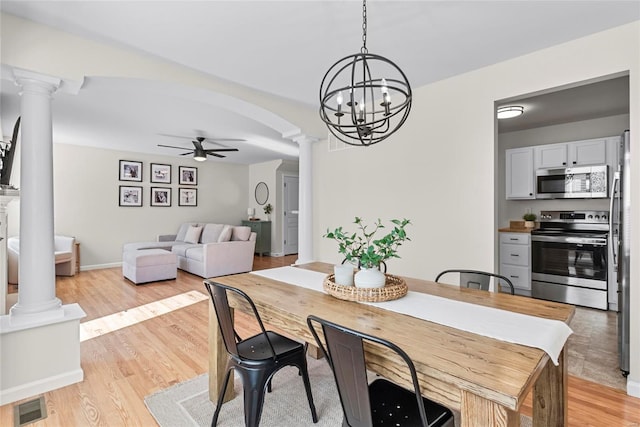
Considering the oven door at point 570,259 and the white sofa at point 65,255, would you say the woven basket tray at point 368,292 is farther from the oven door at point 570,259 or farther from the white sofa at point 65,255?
the white sofa at point 65,255

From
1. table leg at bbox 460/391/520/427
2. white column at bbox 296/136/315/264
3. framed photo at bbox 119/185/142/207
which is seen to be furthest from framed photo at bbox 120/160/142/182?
table leg at bbox 460/391/520/427

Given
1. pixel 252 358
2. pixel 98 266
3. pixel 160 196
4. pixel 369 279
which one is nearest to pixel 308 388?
pixel 252 358

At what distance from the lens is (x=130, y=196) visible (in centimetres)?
668

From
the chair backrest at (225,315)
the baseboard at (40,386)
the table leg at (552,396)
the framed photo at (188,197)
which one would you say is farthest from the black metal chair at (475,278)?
the framed photo at (188,197)

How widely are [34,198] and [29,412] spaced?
1.29 m

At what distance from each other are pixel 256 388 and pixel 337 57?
241cm

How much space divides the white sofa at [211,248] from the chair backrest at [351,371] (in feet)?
15.2

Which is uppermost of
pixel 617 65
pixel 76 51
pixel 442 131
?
pixel 76 51

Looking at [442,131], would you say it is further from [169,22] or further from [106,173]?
[106,173]

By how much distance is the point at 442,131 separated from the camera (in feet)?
10.2

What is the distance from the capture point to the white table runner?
1173mm

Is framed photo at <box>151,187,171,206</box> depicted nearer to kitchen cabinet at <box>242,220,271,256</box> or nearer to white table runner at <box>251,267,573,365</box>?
kitchen cabinet at <box>242,220,271,256</box>

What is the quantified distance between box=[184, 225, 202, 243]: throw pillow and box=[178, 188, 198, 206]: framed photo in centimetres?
101

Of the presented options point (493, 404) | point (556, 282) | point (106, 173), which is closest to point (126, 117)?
point (106, 173)
